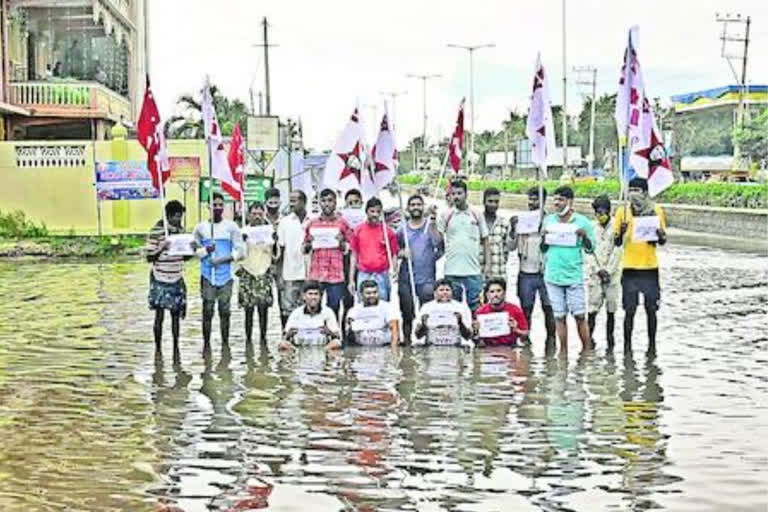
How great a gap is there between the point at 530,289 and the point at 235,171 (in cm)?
553

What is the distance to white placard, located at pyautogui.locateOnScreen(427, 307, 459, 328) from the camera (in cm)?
1254

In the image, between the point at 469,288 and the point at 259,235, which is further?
the point at 259,235

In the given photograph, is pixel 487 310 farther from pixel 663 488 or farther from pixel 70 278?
pixel 70 278

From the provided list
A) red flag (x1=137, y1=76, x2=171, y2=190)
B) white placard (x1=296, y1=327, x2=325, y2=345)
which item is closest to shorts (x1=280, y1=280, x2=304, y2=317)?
white placard (x1=296, y1=327, x2=325, y2=345)

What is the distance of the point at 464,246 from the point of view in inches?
510

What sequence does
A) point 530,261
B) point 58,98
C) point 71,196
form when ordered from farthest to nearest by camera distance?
1. point 58,98
2. point 71,196
3. point 530,261

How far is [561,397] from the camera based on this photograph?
10336 mm

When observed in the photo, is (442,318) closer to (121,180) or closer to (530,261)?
(530,261)

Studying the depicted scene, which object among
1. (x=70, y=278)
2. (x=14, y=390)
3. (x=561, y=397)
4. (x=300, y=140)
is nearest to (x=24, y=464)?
(x=14, y=390)

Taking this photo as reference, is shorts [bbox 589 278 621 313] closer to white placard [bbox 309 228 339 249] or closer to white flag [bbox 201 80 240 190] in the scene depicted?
white placard [bbox 309 228 339 249]

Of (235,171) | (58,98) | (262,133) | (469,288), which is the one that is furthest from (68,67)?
(469,288)

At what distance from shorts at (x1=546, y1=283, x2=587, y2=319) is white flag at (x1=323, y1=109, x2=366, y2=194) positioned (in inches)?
115

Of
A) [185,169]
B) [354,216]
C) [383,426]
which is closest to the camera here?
[383,426]

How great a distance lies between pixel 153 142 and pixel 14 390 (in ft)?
11.4
